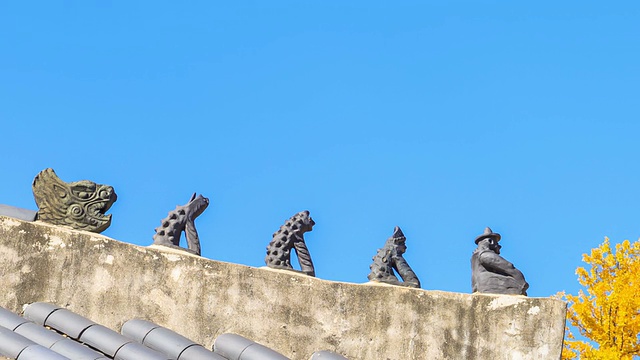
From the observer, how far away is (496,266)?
319 inches

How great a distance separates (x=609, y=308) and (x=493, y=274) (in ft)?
41.1

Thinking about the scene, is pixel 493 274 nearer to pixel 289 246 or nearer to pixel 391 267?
pixel 391 267

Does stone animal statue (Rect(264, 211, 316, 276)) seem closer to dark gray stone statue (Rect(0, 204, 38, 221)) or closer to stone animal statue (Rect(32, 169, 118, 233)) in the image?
stone animal statue (Rect(32, 169, 118, 233))

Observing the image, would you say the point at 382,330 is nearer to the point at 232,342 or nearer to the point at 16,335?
the point at 232,342

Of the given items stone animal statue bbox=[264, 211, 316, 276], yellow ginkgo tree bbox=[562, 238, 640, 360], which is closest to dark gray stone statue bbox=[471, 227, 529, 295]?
stone animal statue bbox=[264, 211, 316, 276]

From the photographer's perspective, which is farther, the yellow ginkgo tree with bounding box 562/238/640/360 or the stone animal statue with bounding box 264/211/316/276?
the yellow ginkgo tree with bounding box 562/238/640/360

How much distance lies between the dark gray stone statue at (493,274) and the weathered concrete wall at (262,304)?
0.15 meters

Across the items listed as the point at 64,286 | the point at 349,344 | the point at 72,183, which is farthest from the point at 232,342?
the point at 72,183

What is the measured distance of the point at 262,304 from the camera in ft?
27.0

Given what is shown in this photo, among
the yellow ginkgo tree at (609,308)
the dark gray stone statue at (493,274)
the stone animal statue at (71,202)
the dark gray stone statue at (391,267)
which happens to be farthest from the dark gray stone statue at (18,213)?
the yellow ginkgo tree at (609,308)

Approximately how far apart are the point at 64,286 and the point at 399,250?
3061 mm

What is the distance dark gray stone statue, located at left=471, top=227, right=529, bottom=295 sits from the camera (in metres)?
8.02

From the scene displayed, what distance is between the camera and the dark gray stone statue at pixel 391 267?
27.2 ft

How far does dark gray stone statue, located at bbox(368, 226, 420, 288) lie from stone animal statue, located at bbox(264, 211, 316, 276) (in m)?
0.58
